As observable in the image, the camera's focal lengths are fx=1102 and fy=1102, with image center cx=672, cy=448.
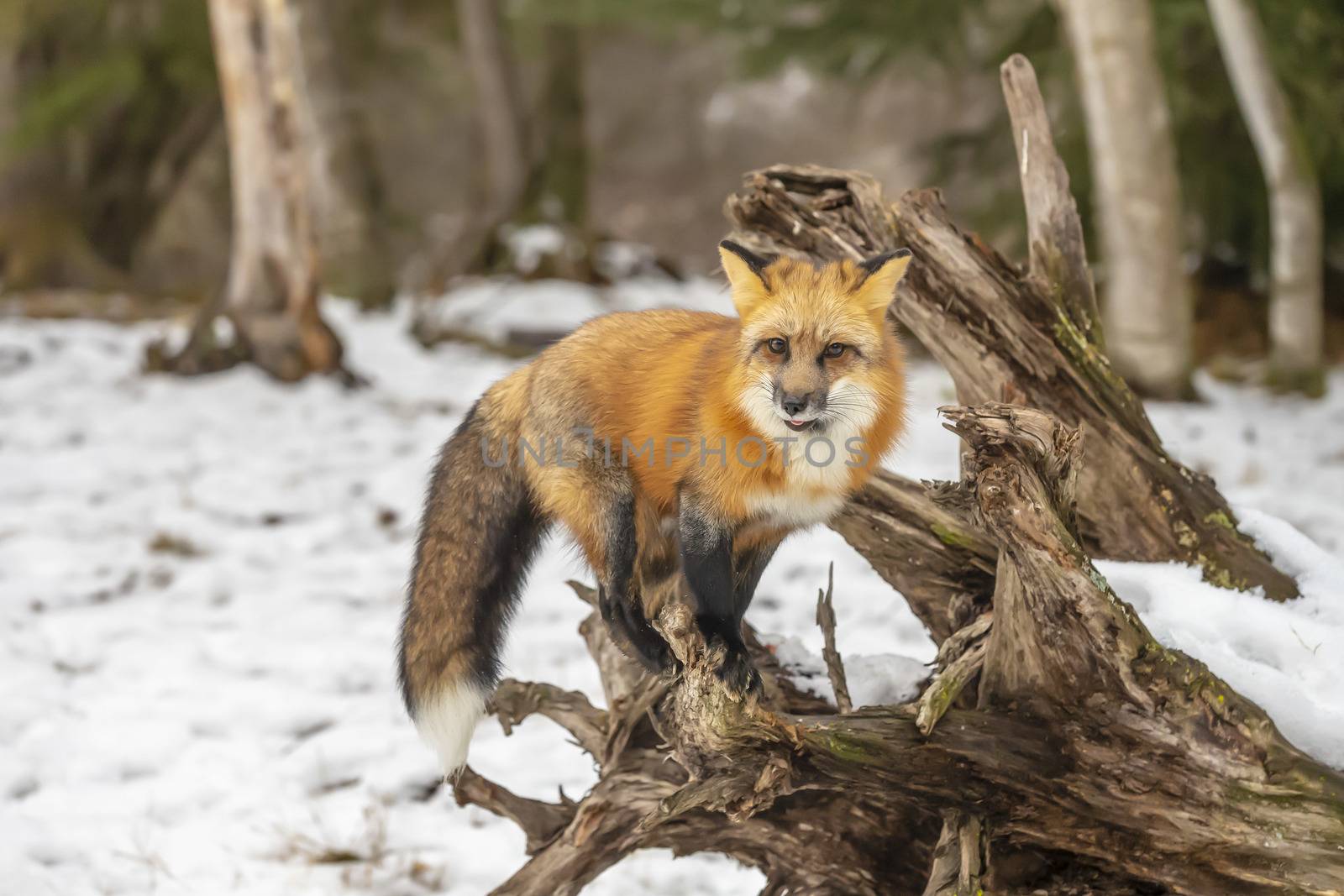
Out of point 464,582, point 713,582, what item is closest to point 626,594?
point 713,582

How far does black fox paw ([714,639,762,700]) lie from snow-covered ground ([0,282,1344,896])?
548 mm

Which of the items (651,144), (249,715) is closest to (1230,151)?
(249,715)

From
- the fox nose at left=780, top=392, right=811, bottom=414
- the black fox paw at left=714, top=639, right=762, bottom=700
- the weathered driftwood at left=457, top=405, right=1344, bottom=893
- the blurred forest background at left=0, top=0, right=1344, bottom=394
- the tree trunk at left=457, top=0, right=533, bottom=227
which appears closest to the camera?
the weathered driftwood at left=457, top=405, right=1344, bottom=893

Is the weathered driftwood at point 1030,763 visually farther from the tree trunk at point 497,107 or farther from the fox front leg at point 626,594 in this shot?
the tree trunk at point 497,107

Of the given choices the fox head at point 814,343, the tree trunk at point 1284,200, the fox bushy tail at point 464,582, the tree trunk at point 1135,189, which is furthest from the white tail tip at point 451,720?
the tree trunk at point 1284,200

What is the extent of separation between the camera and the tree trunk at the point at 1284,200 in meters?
7.13

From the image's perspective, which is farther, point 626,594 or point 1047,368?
point 1047,368

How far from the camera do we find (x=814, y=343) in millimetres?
2775

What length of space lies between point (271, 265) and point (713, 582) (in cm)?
632

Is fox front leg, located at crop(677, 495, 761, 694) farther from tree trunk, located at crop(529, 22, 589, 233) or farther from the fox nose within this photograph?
tree trunk, located at crop(529, 22, 589, 233)

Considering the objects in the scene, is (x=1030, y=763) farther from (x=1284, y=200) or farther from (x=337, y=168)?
(x=337, y=168)

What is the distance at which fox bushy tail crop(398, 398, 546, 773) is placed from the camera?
2.95 meters

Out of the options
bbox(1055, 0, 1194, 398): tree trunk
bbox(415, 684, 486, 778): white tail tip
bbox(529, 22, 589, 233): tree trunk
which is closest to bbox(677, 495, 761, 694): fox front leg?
bbox(415, 684, 486, 778): white tail tip

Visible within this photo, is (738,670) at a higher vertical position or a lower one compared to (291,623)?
higher
